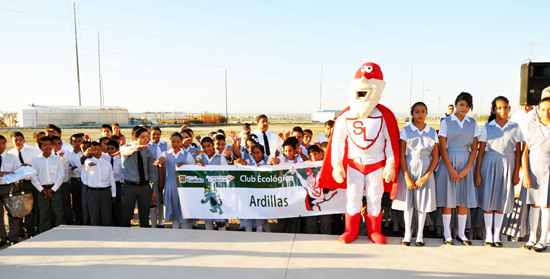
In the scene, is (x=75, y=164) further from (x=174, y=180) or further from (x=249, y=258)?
(x=249, y=258)

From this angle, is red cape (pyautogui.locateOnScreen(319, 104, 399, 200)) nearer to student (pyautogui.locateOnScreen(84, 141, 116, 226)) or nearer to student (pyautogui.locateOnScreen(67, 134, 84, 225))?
student (pyautogui.locateOnScreen(84, 141, 116, 226))

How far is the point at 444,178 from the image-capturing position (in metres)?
4.22

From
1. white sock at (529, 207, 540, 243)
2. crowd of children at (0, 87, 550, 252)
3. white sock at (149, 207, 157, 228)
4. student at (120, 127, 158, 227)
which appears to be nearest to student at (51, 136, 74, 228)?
crowd of children at (0, 87, 550, 252)

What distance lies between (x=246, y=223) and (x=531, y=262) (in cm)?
381

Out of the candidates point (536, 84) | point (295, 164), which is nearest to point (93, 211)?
point (295, 164)

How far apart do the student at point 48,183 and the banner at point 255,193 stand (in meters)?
2.02

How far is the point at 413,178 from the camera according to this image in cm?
418

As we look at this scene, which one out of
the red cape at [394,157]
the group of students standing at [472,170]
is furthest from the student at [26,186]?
the group of students standing at [472,170]

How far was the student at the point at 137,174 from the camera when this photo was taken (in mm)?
4973

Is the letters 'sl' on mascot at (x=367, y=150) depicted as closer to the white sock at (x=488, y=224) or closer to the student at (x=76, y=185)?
the white sock at (x=488, y=224)

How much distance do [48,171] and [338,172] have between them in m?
4.64

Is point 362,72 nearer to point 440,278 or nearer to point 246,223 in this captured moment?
point 440,278

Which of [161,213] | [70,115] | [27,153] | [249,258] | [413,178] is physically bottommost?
[161,213]

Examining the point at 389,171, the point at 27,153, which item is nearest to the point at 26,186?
the point at 27,153
